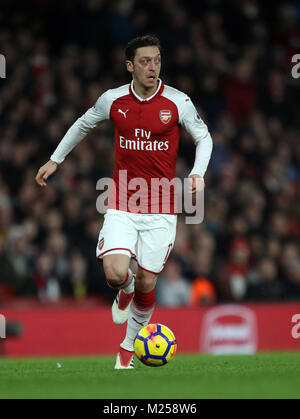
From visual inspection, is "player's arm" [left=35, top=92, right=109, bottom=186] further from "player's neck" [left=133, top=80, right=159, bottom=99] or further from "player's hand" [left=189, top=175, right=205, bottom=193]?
"player's hand" [left=189, top=175, right=205, bottom=193]

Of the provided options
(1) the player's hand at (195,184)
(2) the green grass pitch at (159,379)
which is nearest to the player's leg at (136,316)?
(2) the green grass pitch at (159,379)

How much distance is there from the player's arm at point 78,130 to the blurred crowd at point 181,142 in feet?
14.6

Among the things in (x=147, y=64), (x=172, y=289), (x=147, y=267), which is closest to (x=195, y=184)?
(x=147, y=267)

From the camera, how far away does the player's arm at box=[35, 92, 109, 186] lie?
8102mm

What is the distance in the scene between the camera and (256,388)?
651cm

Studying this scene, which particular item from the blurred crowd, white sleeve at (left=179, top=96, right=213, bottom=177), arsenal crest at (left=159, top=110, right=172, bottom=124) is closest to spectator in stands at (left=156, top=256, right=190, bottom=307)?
the blurred crowd

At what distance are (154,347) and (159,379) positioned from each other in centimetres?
60

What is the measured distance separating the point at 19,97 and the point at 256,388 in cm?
953

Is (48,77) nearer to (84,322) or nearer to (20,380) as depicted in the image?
(84,322)

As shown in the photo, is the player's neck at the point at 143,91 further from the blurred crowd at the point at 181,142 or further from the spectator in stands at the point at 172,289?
the spectator in stands at the point at 172,289

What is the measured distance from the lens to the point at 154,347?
303 inches

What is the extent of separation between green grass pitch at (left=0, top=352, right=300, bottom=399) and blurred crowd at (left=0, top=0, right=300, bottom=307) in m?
4.10

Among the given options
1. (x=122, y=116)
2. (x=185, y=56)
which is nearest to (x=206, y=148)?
(x=122, y=116)

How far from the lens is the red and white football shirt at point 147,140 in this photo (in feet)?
26.1
